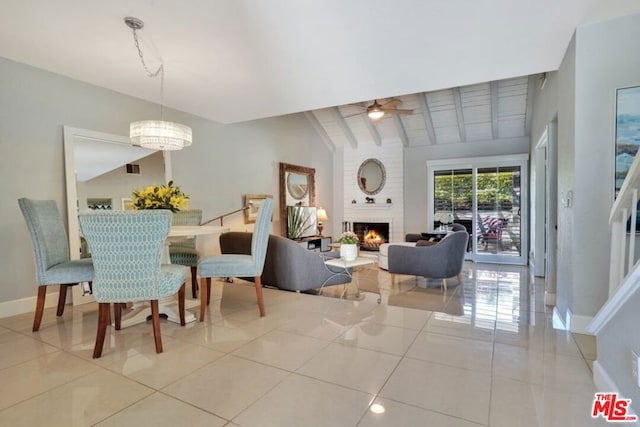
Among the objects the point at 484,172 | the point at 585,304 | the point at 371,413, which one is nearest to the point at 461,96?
the point at 484,172

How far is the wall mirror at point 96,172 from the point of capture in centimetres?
371

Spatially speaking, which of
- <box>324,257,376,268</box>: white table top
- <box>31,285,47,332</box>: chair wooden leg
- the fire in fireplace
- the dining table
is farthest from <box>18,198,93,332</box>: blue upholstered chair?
the fire in fireplace

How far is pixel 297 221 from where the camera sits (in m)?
7.25

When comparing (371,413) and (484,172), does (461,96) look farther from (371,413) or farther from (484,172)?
(371,413)

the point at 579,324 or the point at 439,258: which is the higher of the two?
the point at 439,258

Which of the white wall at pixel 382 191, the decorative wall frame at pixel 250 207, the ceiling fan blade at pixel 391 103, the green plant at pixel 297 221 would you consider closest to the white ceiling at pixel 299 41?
the ceiling fan blade at pixel 391 103

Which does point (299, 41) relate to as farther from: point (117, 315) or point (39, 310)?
point (39, 310)

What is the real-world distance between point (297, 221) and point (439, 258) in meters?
3.59

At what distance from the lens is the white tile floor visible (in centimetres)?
168

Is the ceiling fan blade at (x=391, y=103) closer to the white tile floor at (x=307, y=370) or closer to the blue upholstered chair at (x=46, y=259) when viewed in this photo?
the white tile floor at (x=307, y=370)

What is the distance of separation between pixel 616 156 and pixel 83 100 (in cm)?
539

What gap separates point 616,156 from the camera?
2.57 meters

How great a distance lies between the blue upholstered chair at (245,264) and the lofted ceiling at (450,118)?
4.02 metres

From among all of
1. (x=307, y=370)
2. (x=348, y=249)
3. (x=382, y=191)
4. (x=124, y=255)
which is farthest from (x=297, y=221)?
(x=307, y=370)
